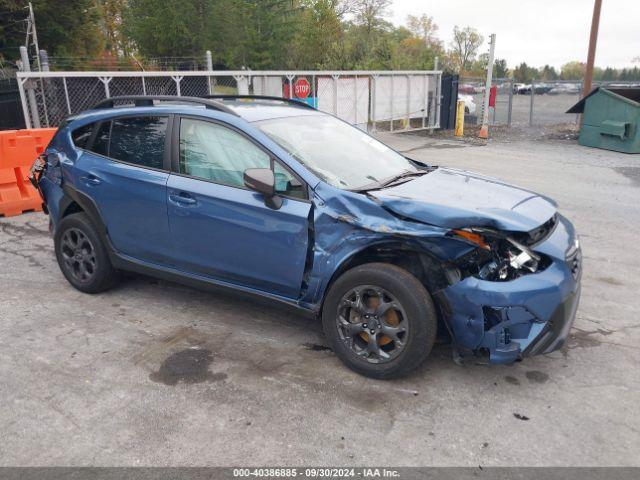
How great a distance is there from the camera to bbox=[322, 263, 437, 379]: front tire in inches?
129

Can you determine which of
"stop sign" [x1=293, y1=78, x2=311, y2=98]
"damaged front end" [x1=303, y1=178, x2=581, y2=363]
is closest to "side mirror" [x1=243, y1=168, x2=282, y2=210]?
"damaged front end" [x1=303, y1=178, x2=581, y2=363]

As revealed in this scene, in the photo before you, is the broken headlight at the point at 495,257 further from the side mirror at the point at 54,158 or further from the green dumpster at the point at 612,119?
the green dumpster at the point at 612,119

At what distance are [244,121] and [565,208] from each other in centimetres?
588

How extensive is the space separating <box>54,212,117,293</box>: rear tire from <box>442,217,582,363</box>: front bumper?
3032mm

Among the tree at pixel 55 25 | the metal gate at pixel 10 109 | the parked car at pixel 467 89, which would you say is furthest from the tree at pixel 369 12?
the metal gate at pixel 10 109

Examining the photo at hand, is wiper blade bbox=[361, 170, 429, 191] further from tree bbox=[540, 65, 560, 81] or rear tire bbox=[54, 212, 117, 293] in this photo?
tree bbox=[540, 65, 560, 81]

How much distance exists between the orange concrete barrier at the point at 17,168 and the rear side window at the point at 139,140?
3.75 metres

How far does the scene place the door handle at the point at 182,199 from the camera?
13.3 feet

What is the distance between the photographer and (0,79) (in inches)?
465

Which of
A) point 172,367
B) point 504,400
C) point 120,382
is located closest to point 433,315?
point 504,400

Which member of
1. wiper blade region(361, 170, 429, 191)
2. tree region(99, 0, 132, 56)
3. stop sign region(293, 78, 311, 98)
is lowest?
wiper blade region(361, 170, 429, 191)

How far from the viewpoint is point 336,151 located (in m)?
4.23

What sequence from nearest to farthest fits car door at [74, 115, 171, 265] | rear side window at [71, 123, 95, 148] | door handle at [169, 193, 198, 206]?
door handle at [169, 193, 198, 206] → car door at [74, 115, 171, 265] → rear side window at [71, 123, 95, 148]

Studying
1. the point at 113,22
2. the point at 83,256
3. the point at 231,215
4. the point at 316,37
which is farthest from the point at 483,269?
the point at 113,22
